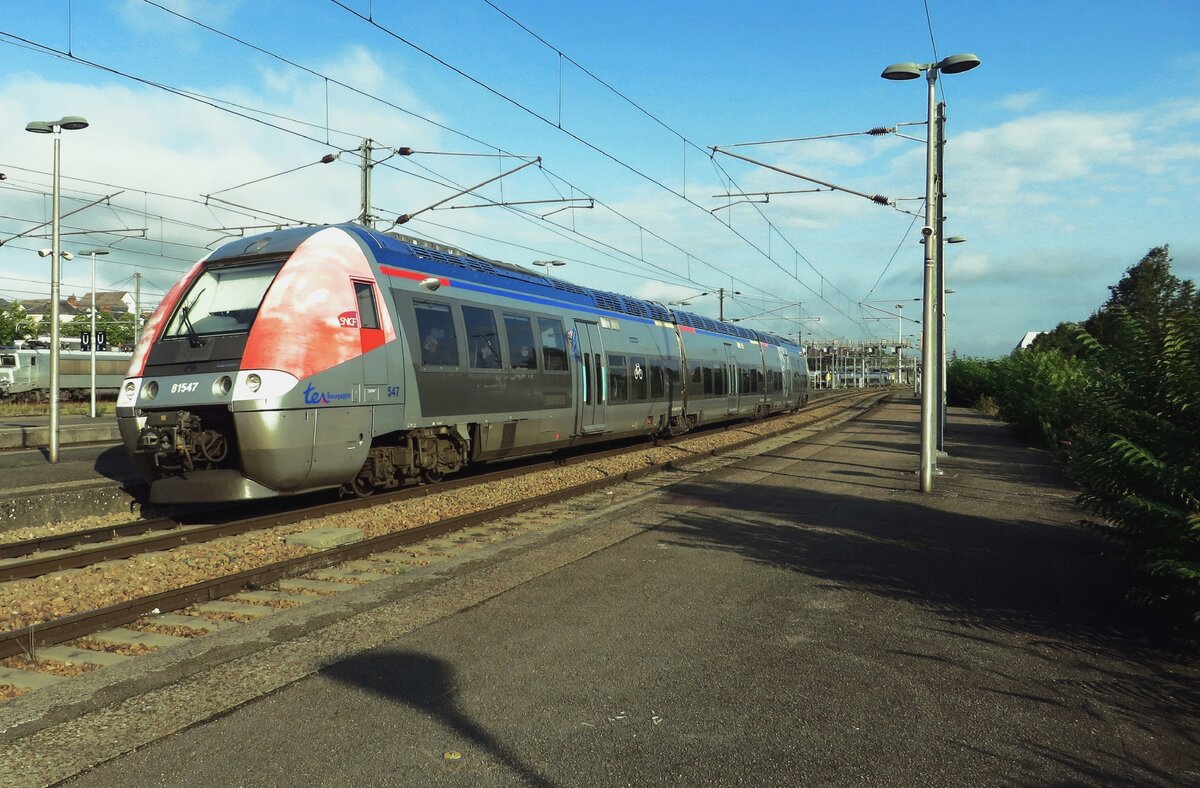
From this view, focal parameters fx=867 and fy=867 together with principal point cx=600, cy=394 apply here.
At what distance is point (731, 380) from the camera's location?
90.4 ft

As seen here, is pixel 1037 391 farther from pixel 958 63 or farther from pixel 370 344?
pixel 370 344

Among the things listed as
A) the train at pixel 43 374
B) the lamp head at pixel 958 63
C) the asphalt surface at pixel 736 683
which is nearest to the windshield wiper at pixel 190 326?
the asphalt surface at pixel 736 683

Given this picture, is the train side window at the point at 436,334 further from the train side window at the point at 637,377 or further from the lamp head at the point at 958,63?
the lamp head at the point at 958,63

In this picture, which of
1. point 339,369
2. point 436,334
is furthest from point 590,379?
point 339,369

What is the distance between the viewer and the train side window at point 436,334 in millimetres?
11492

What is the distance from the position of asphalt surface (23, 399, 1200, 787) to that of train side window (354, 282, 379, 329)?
363cm

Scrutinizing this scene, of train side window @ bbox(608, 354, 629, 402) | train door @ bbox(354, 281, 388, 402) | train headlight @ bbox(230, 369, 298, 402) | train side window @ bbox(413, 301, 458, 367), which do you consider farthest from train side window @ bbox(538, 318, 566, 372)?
train headlight @ bbox(230, 369, 298, 402)

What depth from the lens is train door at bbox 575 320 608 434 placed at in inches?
642

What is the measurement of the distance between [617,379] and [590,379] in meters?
1.54

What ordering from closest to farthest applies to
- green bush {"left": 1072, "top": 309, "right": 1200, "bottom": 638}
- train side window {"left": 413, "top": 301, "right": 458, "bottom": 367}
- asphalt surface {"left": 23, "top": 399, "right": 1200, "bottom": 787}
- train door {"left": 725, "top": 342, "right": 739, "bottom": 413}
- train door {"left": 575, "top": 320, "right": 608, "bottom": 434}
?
1. asphalt surface {"left": 23, "top": 399, "right": 1200, "bottom": 787}
2. green bush {"left": 1072, "top": 309, "right": 1200, "bottom": 638}
3. train side window {"left": 413, "top": 301, "right": 458, "bottom": 367}
4. train door {"left": 575, "top": 320, "right": 608, "bottom": 434}
5. train door {"left": 725, "top": 342, "right": 739, "bottom": 413}

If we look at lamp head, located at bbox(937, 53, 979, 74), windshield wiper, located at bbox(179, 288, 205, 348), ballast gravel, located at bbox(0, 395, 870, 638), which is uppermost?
lamp head, located at bbox(937, 53, 979, 74)

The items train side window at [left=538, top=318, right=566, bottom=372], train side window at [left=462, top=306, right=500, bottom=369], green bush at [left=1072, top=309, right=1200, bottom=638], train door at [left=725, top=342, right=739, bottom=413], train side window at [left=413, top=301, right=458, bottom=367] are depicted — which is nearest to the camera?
green bush at [left=1072, top=309, right=1200, bottom=638]

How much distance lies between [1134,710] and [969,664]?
3.01 ft

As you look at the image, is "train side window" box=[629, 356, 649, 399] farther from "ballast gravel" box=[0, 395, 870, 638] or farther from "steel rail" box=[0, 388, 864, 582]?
"steel rail" box=[0, 388, 864, 582]
